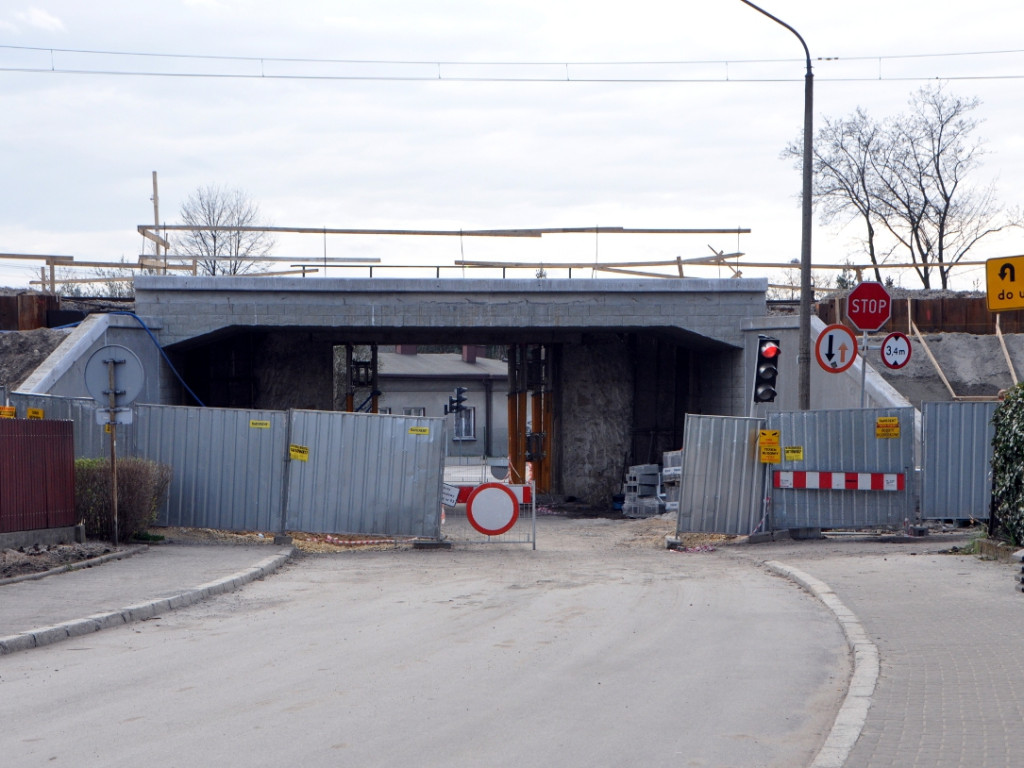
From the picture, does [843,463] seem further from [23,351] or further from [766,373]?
[23,351]

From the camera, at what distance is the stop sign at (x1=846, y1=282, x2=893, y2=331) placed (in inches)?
703

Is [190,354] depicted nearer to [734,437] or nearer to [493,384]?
[734,437]

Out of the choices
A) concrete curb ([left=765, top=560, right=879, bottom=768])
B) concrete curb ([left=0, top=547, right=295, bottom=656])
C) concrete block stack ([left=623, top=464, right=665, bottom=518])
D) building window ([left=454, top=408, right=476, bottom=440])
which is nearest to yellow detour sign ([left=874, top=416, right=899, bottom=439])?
concrete curb ([left=765, top=560, right=879, bottom=768])

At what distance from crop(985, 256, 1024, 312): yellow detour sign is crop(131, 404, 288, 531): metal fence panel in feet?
35.8

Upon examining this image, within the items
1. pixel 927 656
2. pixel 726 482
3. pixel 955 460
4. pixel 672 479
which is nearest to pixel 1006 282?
pixel 927 656

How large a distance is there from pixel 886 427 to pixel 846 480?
3.51 ft

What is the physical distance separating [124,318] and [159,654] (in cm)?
1725

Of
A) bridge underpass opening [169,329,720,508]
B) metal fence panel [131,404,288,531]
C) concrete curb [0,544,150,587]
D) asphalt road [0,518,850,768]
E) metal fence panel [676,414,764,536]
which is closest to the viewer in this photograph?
asphalt road [0,518,850,768]

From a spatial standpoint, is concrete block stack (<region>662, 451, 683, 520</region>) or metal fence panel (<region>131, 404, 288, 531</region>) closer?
metal fence panel (<region>131, 404, 288, 531</region>)

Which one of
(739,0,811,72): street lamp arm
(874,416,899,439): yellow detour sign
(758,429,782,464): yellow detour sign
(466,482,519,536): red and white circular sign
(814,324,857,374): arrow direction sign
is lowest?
(466,482,519,536): red and white circular sign

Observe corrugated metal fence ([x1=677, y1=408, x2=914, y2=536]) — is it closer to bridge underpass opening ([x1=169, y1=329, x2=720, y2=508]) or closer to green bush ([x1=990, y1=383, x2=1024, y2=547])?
green bush ([x1=990, y1=383, x2=1024, y2=547])

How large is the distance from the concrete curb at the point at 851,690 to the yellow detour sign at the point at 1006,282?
3368mm

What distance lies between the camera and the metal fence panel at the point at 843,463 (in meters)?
17.5

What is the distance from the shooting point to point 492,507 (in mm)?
16906
